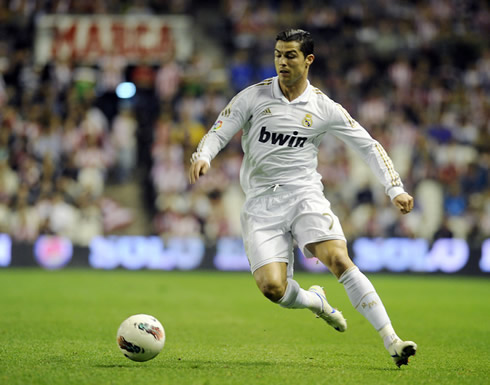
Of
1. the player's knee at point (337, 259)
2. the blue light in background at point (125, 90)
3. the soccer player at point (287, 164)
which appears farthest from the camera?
the blue light in background at point (125, 90)

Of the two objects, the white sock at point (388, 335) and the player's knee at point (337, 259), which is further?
the player's knee at point (337, 259)

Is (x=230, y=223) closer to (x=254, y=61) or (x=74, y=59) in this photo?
(x=254, y=61)

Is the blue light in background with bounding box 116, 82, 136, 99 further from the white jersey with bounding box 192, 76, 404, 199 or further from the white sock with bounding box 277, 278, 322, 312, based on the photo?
the white sock with bounding box 277, 278, 322, 312

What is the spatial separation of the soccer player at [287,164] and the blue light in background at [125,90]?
13.9 metres

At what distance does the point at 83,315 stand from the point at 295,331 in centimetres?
270

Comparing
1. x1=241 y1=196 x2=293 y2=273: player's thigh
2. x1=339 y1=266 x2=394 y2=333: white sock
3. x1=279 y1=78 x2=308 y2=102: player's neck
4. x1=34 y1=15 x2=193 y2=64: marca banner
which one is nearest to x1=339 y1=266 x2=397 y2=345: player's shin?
x1=339 y1=266 x2=394 y2=333: white sock

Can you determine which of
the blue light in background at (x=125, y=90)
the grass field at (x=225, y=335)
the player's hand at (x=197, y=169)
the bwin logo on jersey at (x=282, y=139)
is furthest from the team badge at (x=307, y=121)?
the blue light in background at (x=125, y=90)

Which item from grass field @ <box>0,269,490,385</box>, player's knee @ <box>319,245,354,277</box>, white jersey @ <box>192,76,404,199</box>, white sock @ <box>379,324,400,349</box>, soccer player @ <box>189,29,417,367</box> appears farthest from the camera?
white jersey @ <box>192,76,404,199</box>

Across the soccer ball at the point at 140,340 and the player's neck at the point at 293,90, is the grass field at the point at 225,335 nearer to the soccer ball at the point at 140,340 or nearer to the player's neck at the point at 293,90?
the soccer ball at the point at 140,340

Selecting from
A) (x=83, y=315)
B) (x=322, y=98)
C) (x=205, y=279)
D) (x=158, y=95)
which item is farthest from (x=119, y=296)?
(x=158, y=95)

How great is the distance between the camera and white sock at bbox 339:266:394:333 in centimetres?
608

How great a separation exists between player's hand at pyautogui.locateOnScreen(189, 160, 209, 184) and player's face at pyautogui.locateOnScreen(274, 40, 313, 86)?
1.02 m

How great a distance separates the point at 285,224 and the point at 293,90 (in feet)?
3.69

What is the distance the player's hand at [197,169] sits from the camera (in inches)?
238
